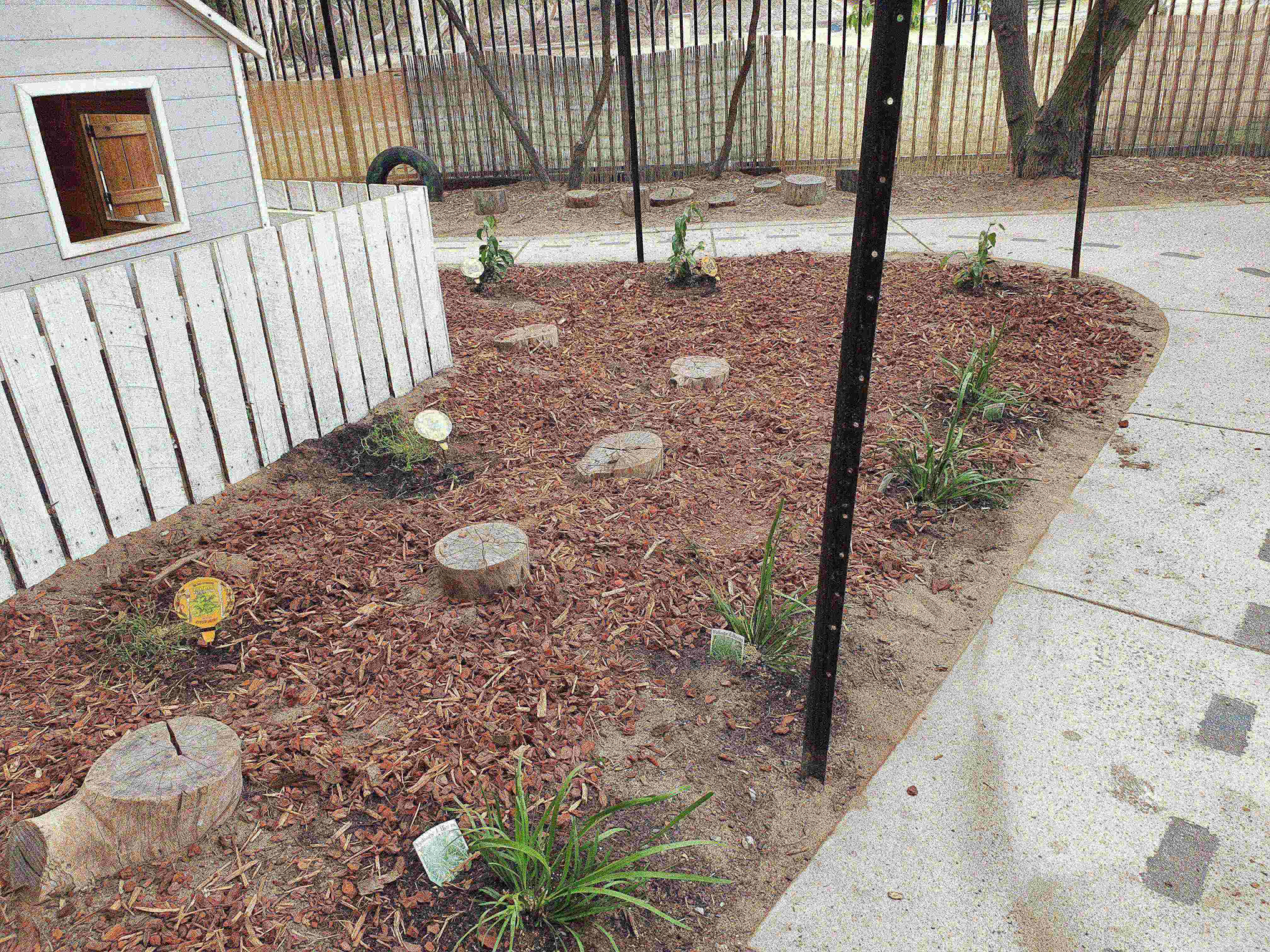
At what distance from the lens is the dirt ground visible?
8750 millimetres

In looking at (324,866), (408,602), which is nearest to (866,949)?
(324,866)

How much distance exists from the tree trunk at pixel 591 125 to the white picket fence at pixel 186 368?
648cm

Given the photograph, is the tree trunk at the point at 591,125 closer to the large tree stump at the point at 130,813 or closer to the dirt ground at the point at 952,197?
the dirt ground at the point at 952,197

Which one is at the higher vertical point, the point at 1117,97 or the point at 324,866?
the point at 1117,97

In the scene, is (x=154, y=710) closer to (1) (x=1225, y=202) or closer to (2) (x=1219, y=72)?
(1) (x=1225, y=202)

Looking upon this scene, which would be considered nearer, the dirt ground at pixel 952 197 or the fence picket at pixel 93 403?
the fence picket at pixel 93 403

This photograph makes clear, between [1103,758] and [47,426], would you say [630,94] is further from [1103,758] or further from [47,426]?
[1103,758]

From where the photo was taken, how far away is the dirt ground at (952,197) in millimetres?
8750

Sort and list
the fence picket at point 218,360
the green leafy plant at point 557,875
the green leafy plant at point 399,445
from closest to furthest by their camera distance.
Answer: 1. the green leafy plant at point 557,875
2. the fence picket at point 218,360
3. the green leafy plant at point 399,445

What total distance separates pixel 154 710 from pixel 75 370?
1341 millimetres

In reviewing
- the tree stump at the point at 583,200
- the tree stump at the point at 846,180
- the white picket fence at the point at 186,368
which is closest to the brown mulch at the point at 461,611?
the white picket fence at the point at 186,368

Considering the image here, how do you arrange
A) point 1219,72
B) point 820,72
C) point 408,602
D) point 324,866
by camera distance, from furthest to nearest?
point 820,72 → point 1219,72 → point 408,602 → point 324,866

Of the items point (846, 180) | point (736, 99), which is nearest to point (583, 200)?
point (736, 99)

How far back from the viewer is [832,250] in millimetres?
7539
